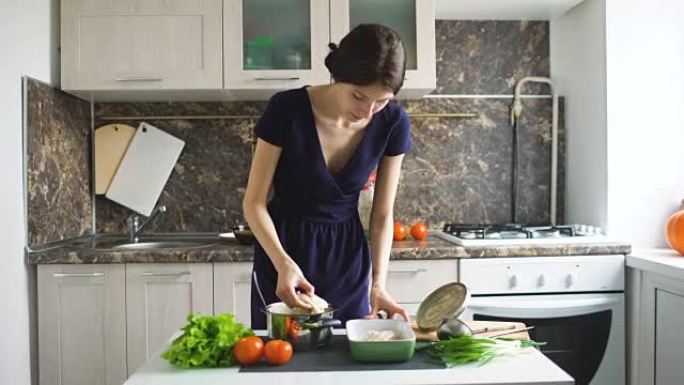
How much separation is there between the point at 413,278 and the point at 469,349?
1140 millimetres

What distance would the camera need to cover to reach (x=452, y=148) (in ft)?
9.77

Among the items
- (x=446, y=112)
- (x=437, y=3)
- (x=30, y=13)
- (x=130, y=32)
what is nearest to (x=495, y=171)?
(x=446, y=112)

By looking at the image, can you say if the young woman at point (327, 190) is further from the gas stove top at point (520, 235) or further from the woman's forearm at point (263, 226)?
the gas stove top at point (520, 235)

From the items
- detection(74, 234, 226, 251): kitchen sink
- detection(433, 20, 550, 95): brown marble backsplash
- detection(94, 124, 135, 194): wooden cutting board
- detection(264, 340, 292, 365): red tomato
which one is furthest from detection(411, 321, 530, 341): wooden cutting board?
detection(94, 124, 135, 194): wooden cutting board

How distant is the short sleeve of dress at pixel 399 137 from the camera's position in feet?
5.26

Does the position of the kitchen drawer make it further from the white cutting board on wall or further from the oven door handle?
the white cutting board on wall

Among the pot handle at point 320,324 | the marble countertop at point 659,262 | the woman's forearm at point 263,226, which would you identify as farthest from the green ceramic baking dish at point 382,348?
the marble countertop at point 659,262

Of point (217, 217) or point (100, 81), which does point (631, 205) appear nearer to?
point (217, 217)

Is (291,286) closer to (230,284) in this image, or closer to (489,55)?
(230,284)

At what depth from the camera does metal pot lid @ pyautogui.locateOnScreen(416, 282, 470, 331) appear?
1.37 metres

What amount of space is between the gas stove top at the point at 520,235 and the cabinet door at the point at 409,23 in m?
0.62

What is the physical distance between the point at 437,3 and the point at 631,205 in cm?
120

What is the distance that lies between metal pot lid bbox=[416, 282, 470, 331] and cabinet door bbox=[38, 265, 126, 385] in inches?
52.2

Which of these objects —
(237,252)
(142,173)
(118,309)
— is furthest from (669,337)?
(142,173)
